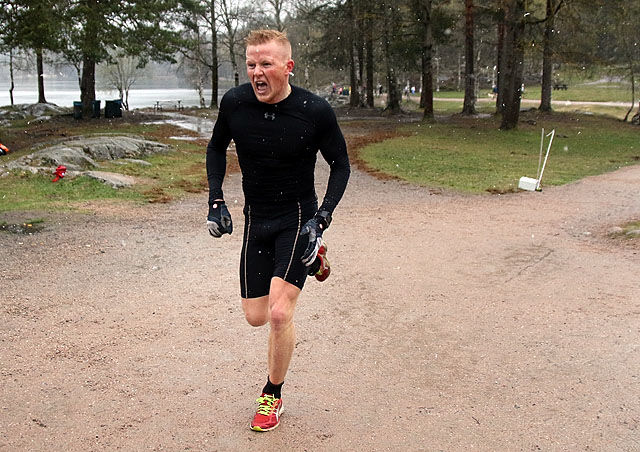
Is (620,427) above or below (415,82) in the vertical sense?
below

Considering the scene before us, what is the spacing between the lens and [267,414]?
3.62 meters

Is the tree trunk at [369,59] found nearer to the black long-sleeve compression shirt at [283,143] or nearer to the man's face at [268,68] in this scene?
the black long-sleeve compression shirt at [283,143]

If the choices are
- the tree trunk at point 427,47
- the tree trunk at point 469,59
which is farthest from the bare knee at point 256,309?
the tree trunk at point 469,59

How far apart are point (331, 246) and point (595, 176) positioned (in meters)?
9.59

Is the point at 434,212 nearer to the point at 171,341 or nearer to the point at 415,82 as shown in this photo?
the point at 171,341

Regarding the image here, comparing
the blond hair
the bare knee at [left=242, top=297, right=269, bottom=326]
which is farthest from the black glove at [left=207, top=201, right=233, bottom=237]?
the blond hair

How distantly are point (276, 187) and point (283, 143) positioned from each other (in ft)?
0.94

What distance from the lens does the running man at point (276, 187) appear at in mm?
3496

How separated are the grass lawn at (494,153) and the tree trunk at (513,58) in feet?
2.59

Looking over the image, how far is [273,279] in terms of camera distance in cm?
360

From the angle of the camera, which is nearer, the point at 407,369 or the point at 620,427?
the point at 620,427

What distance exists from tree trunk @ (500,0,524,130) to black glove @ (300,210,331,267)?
21185mm

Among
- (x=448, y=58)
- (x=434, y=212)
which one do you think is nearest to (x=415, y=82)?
(x=448, y=58)

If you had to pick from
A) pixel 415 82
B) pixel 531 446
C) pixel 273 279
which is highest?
pixel 415 82
